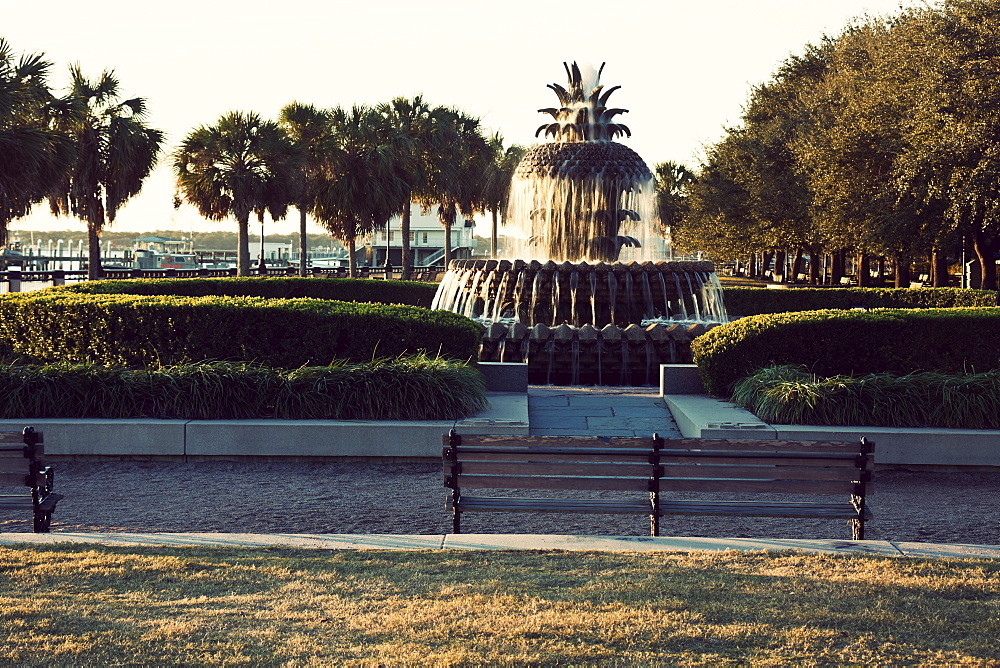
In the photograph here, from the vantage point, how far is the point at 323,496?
8.18 m

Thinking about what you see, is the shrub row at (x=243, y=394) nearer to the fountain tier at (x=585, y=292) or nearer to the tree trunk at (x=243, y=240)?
the fountain tier at (x=585, y=292)

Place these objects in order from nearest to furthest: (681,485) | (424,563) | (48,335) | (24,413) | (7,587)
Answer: (7,587), (424,563), (681,485), (24,413), (48,335)

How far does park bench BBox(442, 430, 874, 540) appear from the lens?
20.9 ft

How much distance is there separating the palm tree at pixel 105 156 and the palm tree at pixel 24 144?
11.3 m

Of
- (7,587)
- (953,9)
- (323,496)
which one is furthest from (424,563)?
(953,9)

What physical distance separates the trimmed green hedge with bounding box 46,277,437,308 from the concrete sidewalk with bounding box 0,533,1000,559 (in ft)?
32.8

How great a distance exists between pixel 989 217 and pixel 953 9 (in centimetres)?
538

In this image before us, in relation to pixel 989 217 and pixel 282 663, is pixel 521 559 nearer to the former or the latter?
pixel 282 663

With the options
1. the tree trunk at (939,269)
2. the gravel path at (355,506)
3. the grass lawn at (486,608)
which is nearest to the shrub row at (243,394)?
the gravel path at (355,506)

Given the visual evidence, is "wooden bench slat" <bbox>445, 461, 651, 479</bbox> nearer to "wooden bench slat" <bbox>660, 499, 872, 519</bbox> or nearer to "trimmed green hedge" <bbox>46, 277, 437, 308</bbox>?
"wooden bench slat" <bbox>660, 499, 872, 519</bbox>

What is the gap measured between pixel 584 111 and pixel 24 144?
12038 millimetres

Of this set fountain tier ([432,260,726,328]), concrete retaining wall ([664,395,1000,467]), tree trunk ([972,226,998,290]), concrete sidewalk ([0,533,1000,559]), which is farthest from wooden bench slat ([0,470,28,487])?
tree trunk ([972,226,998,290])

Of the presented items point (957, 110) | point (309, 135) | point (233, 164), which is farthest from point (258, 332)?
point (309, 135)

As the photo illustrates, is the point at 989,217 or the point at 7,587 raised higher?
the point at 989,217
